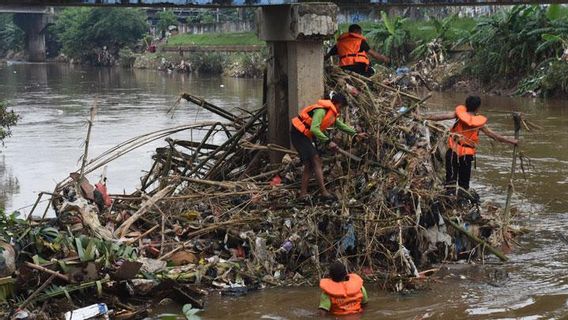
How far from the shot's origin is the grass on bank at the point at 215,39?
162 ft

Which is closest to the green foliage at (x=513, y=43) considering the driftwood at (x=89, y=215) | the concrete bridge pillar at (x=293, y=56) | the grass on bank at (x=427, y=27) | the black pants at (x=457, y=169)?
the grass on bank at (x=427, y=27)

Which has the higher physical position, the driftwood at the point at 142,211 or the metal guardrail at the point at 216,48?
the metal guardrail at the point at 216,48

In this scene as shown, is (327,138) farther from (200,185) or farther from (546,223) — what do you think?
(546,223)

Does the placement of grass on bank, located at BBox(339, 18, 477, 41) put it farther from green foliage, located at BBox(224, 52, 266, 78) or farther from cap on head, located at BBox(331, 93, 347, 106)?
cap on head, located at BBox(331, 93, 347, 106)

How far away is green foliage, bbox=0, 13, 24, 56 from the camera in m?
81.2

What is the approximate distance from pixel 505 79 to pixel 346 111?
19.5 metres

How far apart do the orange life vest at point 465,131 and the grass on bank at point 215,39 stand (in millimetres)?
35195

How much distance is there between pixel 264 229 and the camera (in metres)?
9.29

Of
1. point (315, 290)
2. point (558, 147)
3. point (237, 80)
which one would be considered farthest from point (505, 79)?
point (315, 290)

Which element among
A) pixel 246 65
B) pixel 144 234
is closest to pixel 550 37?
pixel 144 234

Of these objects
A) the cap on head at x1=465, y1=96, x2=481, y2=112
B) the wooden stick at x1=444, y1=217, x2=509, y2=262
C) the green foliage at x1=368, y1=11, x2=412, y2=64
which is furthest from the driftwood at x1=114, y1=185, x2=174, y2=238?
the green foliage at x1=368, y1=11, x2=412, y2=64

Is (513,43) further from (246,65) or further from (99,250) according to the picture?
(99,250)

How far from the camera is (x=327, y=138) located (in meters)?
9.41

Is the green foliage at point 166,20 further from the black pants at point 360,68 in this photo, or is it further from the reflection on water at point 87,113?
the black pants at point 360,68
